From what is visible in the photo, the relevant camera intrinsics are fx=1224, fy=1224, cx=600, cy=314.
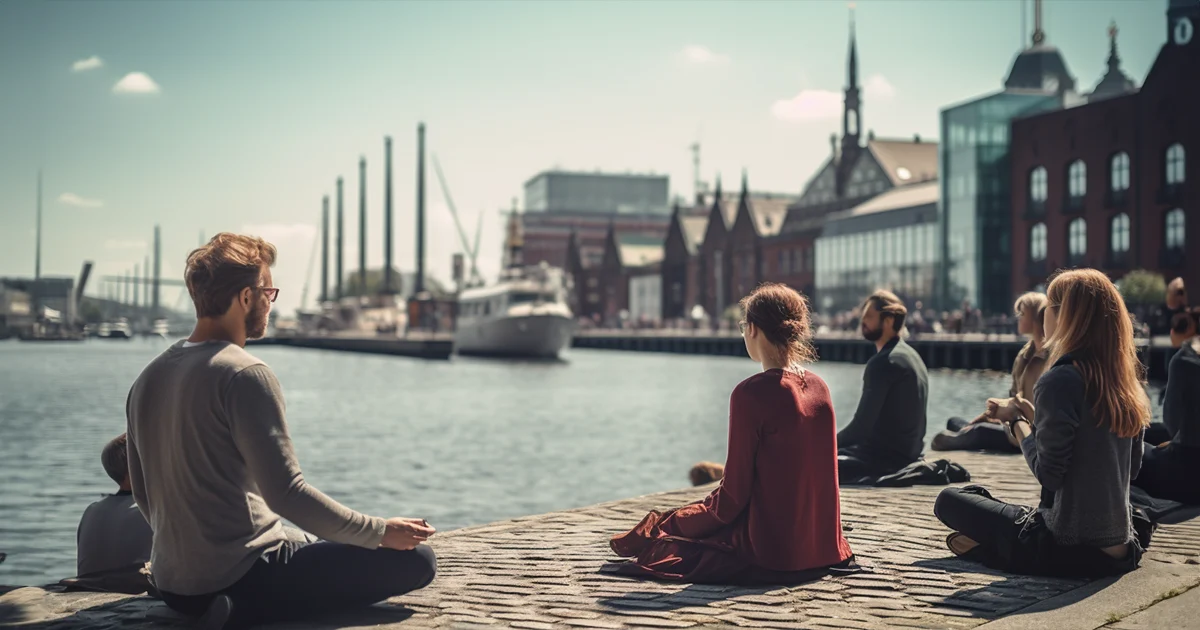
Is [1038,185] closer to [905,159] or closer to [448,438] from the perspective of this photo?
[905,159]

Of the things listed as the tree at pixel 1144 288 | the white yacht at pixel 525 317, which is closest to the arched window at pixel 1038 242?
the tree at pixel 1144 288

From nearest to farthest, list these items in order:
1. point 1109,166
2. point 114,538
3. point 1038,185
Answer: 1. point 114,538
2. point 1109,166
3. point 1038,185

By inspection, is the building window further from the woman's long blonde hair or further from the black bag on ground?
the woman's long blonde hair

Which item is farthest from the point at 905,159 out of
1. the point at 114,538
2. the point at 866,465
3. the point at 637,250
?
the point at 114,538

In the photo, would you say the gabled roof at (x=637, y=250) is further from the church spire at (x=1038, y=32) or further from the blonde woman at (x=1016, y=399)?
the blonde woman at (x=1016, y=399)

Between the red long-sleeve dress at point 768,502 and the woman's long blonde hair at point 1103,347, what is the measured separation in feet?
3.72

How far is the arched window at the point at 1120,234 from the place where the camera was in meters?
54.8

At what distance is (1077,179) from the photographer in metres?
58.2

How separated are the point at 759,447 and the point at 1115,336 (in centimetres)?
164

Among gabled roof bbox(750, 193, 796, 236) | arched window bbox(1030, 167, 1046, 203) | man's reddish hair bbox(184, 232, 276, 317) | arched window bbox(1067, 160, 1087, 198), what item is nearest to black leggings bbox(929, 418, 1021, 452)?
man's reddish hair bbox(184, 232, 276, 317)

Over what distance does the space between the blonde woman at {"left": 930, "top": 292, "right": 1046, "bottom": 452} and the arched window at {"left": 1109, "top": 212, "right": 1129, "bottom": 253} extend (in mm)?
A: 46658

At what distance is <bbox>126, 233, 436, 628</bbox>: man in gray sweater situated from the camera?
4.26m

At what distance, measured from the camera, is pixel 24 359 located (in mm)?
82750

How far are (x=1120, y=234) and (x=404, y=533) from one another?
56.3 meters
